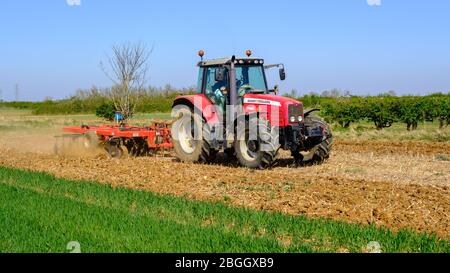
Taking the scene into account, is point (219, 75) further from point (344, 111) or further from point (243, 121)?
point (344, 111)

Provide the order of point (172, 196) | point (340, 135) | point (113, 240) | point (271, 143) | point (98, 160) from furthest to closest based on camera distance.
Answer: point (340, 135), point (98, 160), point (271, 143), point (172, 196), point (113, 240)

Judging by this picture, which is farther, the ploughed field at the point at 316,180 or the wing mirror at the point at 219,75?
the wing mirror at the point at 219,75

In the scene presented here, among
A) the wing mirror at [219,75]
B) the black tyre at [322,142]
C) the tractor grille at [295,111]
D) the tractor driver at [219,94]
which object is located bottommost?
the black tyre at [322,142]

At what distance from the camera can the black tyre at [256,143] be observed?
476 inches

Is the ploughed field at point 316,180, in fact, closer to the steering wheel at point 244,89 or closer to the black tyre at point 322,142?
the black tyre at point 322,142

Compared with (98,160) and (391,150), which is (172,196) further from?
(391,150)

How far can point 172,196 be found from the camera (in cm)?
943

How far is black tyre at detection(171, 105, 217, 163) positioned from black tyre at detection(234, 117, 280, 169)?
1015mm

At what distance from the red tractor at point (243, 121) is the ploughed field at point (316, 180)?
1.41 ft

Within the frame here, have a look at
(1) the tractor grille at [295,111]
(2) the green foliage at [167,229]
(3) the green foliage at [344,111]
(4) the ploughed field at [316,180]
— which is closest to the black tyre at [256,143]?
(4) the ploughed field at [316,180]

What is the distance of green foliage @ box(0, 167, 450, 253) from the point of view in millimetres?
6234
